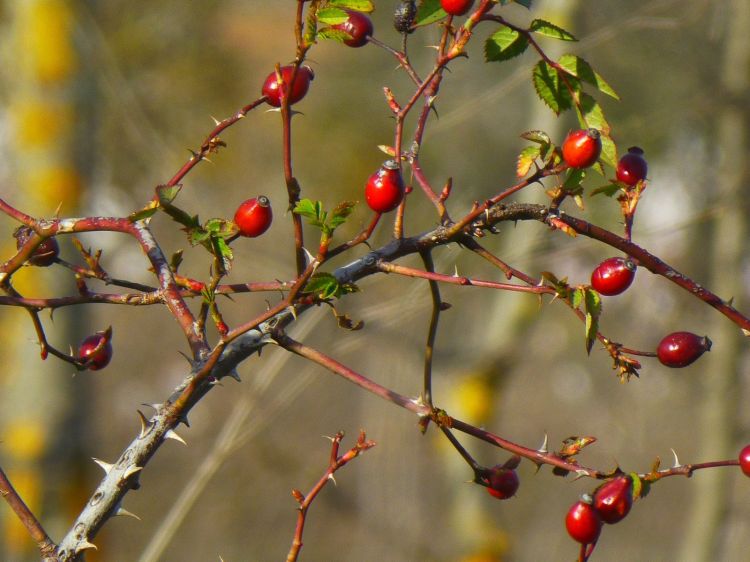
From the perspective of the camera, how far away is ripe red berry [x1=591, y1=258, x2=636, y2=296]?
861 mm

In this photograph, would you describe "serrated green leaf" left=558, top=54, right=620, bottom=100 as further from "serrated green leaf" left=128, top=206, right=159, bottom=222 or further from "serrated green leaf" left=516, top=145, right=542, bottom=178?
"serrated green leaf" left=128, top=206, right=159, bottom=222

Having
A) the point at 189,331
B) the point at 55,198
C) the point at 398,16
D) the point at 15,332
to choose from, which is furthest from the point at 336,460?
the point at 15,332

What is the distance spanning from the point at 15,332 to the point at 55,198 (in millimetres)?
627

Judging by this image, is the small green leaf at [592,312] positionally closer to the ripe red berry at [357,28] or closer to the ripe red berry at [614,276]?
the ripe red berry at [614,276]

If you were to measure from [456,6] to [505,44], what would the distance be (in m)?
0.12

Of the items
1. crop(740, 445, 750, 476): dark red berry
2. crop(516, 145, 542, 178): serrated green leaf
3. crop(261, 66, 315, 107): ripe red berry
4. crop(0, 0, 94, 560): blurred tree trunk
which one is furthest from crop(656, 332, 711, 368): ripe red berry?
crop(0, 0, 94, 560): blurred tree trunk

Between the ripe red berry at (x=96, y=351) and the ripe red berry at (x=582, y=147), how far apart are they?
0.57 metres

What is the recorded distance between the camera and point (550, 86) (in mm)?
1059

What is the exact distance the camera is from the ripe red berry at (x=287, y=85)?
2.99 ft

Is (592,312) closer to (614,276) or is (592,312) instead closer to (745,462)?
(614,276)

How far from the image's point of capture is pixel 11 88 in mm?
3570

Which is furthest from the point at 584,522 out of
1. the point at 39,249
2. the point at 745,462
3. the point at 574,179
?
the point at 39,249

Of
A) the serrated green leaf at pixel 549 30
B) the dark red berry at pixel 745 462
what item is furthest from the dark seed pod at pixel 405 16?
the dark red berry at pixel 745 462

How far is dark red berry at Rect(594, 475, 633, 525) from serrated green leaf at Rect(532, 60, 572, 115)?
0.44 meters
